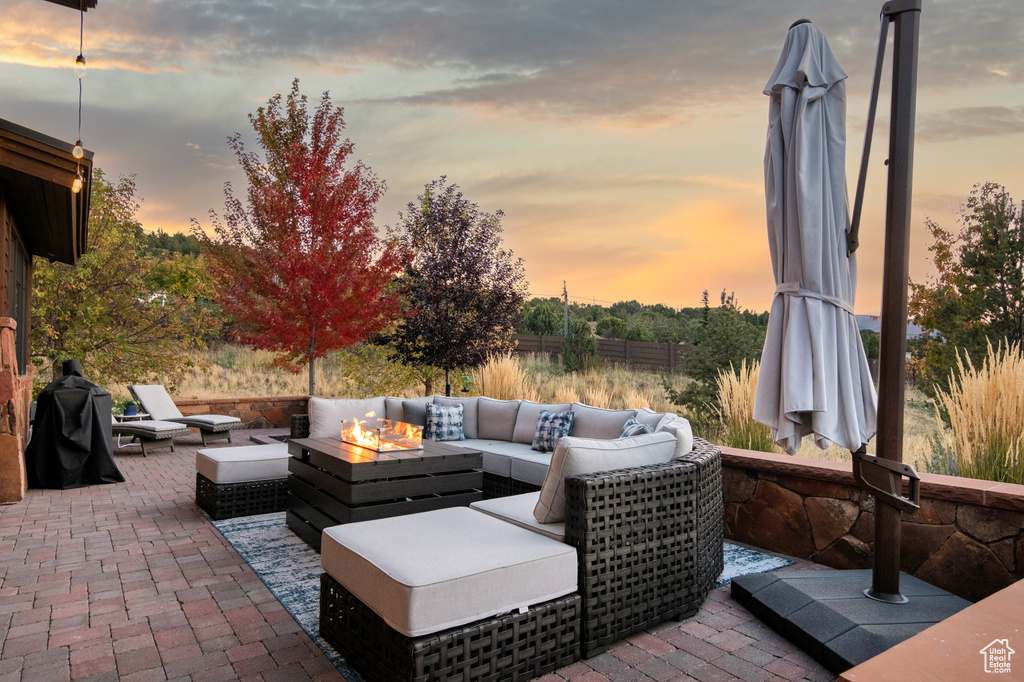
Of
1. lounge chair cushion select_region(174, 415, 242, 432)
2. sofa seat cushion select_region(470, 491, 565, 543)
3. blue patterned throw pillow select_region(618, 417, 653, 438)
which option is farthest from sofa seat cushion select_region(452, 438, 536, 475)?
lounge chair cushion select_region(174, 415, 242, 432)

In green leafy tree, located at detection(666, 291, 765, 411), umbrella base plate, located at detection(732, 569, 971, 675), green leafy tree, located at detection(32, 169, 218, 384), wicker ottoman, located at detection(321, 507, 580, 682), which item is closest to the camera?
wicker ottoman, located at detection(321, 507, 580, 682)

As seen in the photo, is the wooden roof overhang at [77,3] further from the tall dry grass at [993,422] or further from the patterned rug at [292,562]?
the tall dry grass at [993,422]

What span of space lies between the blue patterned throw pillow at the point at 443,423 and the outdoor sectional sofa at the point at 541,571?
2.41 metres

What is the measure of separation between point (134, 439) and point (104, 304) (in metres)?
2.92

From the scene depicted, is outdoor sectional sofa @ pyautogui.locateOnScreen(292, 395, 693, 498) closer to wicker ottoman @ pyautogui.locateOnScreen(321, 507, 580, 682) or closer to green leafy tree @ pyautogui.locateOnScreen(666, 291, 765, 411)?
wicker ottoman @ pyautogui.locateOnScreen(321, 507, 580, 682)

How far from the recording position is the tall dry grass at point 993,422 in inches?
122

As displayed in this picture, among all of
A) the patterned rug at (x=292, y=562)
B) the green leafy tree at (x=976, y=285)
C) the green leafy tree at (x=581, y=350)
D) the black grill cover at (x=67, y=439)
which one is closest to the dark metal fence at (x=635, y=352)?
the green leafy tree at (x=581, y=350)

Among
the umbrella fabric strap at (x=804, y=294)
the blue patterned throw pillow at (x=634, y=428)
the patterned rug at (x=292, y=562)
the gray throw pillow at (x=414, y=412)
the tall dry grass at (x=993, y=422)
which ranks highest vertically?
the umbrella fabric strap at (x=804, y=294)

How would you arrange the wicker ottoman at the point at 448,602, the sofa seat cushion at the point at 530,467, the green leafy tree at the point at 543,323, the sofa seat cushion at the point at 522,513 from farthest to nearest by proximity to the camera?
the green leafy tree at the point at 543,323 < the sofa seat cushion at the point at 530,467 < the sofa seat cushion at the point at 522,513 < the wicker ottoman at the point at 448,602

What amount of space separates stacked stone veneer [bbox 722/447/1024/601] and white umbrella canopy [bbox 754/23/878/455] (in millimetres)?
637

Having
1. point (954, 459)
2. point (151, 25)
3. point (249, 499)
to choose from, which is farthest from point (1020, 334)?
point (151, 25)

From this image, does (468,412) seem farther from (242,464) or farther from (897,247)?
(897,247)

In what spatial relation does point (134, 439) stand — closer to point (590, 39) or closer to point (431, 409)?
point (431, 409)

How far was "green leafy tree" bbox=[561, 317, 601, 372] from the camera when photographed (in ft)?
42.2
